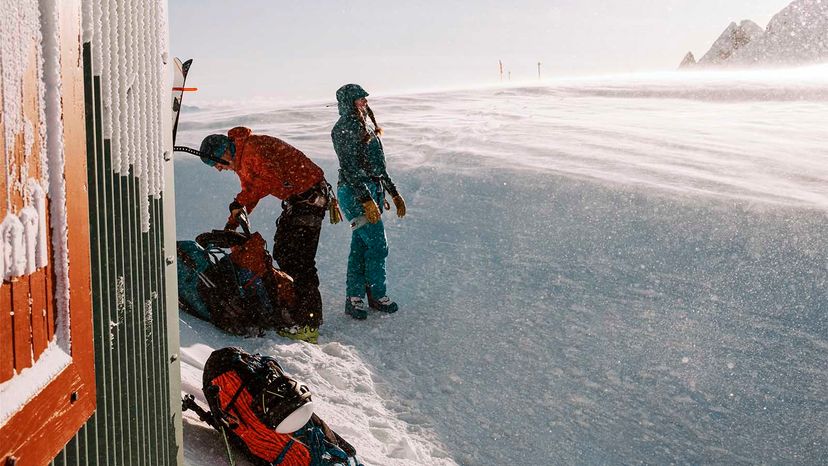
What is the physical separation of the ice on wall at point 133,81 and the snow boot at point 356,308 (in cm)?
337

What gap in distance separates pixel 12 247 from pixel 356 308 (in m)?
4.63

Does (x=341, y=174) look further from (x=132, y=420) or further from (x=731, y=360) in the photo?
(x=132, y=420)

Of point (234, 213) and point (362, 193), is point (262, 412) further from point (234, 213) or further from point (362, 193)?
point (362, 193)

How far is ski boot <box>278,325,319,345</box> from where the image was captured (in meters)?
4.99

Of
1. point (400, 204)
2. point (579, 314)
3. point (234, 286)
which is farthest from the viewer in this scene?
point (400, 204)

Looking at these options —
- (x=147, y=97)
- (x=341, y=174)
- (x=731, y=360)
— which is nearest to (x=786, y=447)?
(x=731, y=360)

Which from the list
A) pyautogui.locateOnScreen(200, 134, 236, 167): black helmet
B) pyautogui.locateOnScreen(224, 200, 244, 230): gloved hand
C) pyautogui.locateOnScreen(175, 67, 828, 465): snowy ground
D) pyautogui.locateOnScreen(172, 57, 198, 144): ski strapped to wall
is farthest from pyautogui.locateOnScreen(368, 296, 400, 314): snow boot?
pyautogui.locateOnScreen(172, 57, 198, 144): ski strapped to wall

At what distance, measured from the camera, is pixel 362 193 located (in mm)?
5559

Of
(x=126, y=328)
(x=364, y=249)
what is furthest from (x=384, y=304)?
(x=126, y=328)

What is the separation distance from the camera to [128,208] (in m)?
2.05

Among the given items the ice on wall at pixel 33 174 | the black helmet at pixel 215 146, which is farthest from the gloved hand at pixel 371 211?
the ice on wall at pixel 33 174

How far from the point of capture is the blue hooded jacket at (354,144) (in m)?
5.50

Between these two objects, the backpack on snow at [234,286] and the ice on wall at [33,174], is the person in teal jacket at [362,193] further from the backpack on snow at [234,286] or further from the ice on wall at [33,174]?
the ice on wall at [33,174]

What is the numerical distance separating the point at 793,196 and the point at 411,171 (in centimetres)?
465
